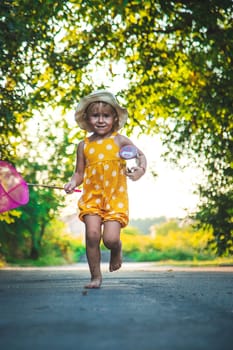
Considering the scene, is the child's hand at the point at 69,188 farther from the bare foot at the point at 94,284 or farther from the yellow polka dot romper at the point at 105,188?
the bare foot at the point at 94,284

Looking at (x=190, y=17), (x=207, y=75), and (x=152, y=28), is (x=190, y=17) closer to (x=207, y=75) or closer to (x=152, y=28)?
(x=152, y=28)

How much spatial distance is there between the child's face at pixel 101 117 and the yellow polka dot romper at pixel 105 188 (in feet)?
0.83

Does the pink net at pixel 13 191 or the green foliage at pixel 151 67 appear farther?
the green foliage at pixel 151 67

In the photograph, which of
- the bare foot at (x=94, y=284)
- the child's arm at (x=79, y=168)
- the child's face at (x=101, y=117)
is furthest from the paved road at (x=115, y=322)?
the child's face at (x=101, y=117)

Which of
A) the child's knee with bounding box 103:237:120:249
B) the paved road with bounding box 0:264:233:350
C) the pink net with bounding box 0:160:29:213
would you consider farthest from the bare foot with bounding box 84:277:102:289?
the pink net with bounding box 0:160:29:213

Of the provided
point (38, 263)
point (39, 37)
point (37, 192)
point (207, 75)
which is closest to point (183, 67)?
point (207, 75)

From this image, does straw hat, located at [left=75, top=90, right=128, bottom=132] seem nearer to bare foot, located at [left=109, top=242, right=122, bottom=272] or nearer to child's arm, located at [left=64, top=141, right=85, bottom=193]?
child's arm, located at [left=64, top=141, right=85, bottom=193]

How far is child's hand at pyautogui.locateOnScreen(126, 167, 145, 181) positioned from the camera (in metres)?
5.21

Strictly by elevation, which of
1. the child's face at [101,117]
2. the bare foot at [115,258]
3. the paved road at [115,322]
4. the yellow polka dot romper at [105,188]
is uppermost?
the child's face at [101,117]

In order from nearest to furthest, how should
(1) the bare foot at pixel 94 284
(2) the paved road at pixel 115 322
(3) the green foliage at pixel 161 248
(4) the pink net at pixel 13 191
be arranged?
(2) the paved road at pixel 115 322 → (1) the bare foot at pixel 94 284 → (4) the pink net at pixel 13 191 → (3) the green foliage at pixel 161 248

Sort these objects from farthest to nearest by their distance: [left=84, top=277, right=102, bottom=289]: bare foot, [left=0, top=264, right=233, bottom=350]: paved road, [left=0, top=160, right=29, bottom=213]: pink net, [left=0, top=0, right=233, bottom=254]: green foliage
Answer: [left=0, top=0, right=233, bottom=254]: green foliage, [left=0, top=160, right=29, bottom=213]: pink net, [left=84, top=277, right=102, bottom=289]: bare foot, [left=0, top=264, right=233, bottom=350]: paved road

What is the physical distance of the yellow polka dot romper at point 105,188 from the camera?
5.15 meters

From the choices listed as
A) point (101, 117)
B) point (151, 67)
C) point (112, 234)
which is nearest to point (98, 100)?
point (101, 117)

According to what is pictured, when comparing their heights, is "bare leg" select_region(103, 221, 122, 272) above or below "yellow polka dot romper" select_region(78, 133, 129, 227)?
below
